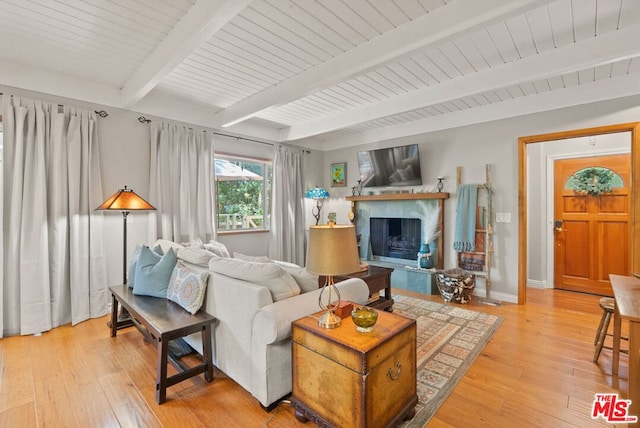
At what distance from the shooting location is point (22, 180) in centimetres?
284

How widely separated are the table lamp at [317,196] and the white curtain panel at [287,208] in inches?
11.9

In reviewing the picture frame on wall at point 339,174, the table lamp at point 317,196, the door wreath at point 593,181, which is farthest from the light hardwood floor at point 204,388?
the picture frame on wall at point 339,174

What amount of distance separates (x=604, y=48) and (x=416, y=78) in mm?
1439

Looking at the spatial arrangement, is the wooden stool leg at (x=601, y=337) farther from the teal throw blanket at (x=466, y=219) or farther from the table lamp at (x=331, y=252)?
the table lamp at (x=331, y=252)

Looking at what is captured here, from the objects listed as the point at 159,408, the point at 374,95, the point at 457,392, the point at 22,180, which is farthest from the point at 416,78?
the point at 22,180

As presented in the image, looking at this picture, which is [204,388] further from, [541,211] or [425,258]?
[541,211]

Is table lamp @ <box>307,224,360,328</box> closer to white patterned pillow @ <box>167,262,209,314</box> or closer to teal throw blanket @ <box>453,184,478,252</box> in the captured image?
white patterned pillow @ <box>167,262,209,314</box>

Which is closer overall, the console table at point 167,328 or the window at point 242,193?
the console table at point 167,328

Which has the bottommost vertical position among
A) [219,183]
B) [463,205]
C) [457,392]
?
[457,392]

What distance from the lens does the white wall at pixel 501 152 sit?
3273mm

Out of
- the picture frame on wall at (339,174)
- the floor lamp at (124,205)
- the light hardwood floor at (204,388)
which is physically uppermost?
the picture frame on wall at (339,174)

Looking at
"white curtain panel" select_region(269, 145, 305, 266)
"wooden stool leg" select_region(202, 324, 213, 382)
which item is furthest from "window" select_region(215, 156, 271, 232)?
"wooden stool leg" select_region(202, 324, 213, 382)

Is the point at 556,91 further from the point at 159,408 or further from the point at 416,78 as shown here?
the point at 159,408

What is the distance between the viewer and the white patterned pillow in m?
2.18
